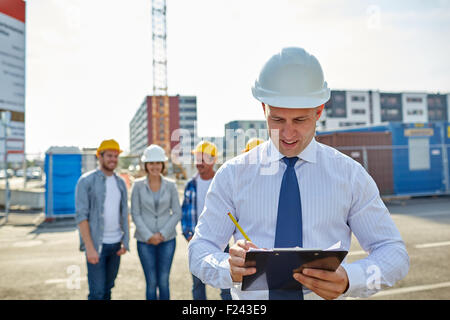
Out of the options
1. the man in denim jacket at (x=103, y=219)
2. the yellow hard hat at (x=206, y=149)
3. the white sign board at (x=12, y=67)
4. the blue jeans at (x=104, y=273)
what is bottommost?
the blue jeans at (x=104, y=273)

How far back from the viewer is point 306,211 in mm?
1626

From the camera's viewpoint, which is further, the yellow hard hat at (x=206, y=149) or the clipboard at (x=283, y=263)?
the yellow hard hat at (x=206, y=149)

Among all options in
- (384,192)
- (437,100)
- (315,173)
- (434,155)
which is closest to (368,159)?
(384,192)

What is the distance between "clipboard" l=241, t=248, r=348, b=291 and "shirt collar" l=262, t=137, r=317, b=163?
59 cm

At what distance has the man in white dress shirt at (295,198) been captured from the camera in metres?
1.53

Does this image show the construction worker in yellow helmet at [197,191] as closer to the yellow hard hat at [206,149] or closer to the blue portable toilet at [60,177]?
the yellow hard hat at [206,149]

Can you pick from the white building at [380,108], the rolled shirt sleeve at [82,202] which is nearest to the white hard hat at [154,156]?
the rolled shirt sleeve at [82,202]

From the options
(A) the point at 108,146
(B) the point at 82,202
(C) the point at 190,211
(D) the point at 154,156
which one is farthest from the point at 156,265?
(A) the point at 108,146

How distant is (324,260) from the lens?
1.23 meters

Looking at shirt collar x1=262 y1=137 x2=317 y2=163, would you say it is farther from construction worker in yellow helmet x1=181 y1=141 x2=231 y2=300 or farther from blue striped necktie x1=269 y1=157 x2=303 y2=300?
construction worker in yellow helmet x1=181 y1=141 x2=231 y2=300

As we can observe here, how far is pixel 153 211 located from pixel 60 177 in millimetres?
8663

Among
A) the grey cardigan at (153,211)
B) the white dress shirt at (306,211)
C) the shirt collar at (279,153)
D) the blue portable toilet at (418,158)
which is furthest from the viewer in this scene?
the blue portable toilet at (418,158)

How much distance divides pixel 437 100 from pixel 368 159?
64.6 meters
